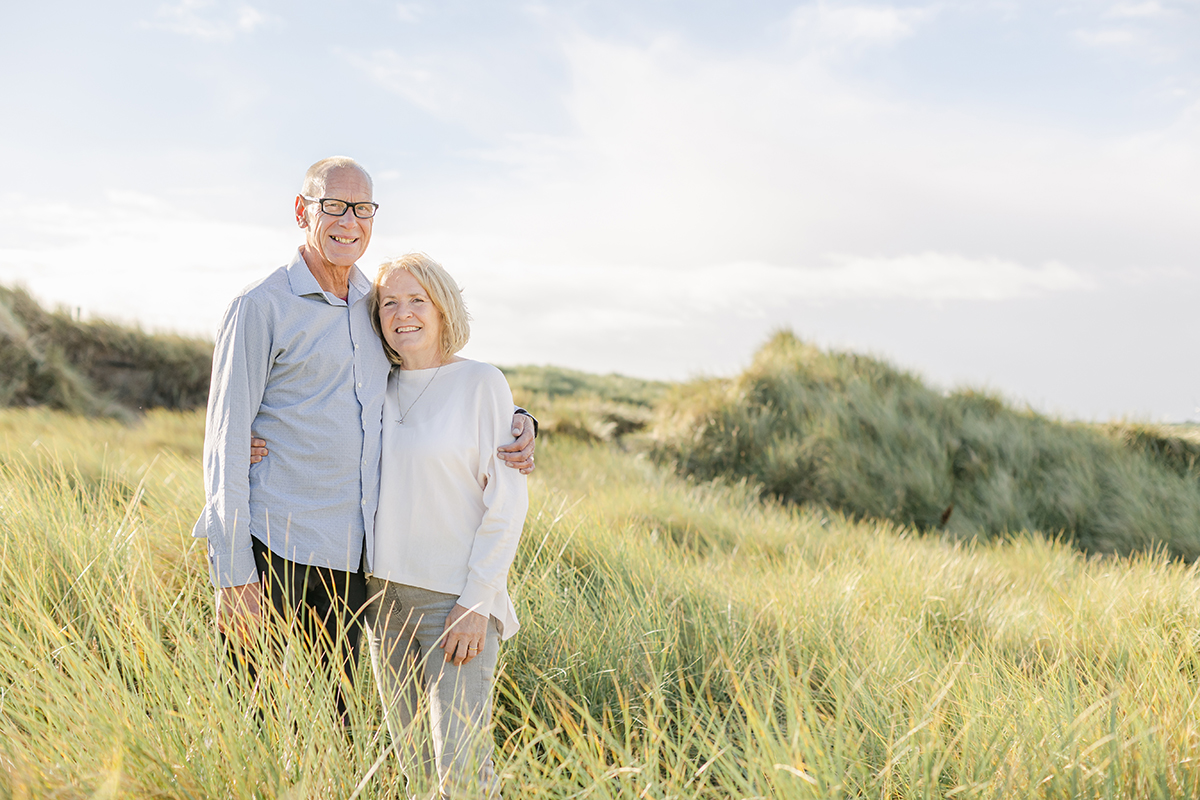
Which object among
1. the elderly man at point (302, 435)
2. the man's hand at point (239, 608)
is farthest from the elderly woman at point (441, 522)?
the man's hand at point (239, 608)

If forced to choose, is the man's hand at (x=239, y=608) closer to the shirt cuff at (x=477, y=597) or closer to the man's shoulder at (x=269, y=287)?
the shirt cuff at (x=477, y=597)

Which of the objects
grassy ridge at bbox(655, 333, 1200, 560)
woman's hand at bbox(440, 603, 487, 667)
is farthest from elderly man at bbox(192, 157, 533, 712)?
grassy ridge at bbox(655, 333, 1200, 560)

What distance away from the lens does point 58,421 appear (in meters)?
10.5

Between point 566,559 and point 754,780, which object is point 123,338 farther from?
point 754,780

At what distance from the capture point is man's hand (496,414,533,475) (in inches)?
103

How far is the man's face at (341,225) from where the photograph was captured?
294 cm

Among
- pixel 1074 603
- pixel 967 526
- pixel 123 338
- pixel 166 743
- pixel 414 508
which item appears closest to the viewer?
pixel 166 743

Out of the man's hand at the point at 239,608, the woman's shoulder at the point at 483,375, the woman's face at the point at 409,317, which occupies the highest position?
the woman's face at the point at 409,317

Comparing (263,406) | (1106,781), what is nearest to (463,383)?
(263,406)

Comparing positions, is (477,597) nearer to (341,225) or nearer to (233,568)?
(233,568)

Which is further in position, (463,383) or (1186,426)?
(1186,426)

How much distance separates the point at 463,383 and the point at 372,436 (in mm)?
437

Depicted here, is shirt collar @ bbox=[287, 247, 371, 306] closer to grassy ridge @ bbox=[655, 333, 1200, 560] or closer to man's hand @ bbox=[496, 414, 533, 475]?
man's hand @ bbox=[496, 414, 533, 475]

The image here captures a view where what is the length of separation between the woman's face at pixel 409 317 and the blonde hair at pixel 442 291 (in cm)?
2
